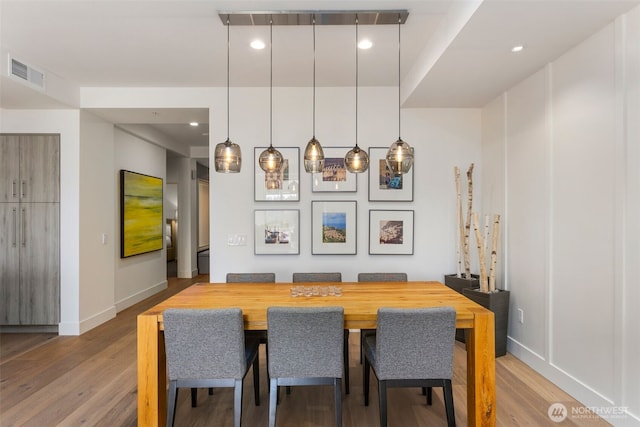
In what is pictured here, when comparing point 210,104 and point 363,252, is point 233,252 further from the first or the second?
point 210,104

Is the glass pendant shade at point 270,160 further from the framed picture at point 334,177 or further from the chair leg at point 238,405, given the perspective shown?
the chair leg at point 238,405

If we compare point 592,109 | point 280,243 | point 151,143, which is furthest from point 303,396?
point 151,143

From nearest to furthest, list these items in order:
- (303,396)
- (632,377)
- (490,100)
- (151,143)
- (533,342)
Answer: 1. (632,377)
2. (303,396)
3. (533,342)
4. (490,100)
5. (151,143)

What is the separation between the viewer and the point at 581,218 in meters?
2.33

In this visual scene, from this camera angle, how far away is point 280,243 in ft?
12.0

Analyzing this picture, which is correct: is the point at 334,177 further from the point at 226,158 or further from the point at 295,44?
the point at 226,158

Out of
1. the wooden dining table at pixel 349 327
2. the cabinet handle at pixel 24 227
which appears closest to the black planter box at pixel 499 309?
the wooden dining table at pixel 349 327

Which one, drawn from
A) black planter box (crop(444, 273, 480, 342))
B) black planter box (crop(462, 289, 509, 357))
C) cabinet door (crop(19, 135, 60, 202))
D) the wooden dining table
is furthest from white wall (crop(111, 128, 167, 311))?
black planter box (crop(462, 289, 509, 357))

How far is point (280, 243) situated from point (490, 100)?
113 inches

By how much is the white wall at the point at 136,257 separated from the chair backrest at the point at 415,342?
13.6ft

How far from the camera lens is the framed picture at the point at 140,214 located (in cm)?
454

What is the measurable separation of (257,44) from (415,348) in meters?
2.71

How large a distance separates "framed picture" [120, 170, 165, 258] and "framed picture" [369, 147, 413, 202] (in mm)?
3569

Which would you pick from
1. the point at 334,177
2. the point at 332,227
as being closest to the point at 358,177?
the point at 334,177
